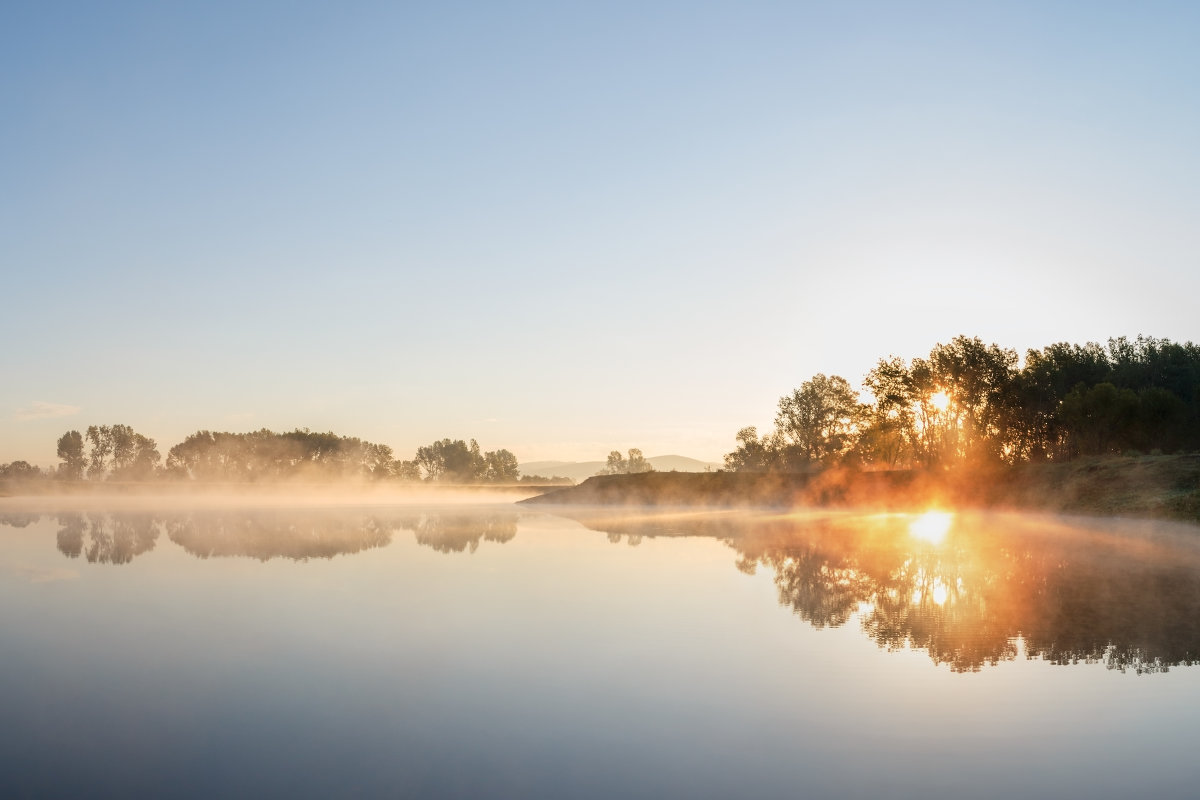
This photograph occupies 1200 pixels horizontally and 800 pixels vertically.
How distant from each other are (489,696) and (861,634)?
7.07 m

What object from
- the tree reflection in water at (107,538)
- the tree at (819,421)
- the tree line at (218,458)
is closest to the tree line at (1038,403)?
the tree at (819,421)

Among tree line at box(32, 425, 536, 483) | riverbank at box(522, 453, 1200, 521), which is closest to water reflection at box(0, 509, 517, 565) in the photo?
riverbank at box(522, 453, 1200, 521)

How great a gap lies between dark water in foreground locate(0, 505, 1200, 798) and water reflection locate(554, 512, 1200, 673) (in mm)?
123

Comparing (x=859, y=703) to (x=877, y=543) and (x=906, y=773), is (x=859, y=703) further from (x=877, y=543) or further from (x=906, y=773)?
(x=877, y=543)

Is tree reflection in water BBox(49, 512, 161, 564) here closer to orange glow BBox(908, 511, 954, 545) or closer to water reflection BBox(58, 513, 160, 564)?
water reflection BBox(58, 513, 160, 564)

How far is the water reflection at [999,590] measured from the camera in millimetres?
12586

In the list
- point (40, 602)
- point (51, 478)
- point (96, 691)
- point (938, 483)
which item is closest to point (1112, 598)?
point (96, 691)

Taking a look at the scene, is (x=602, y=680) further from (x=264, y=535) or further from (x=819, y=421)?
(x=819, y=421)

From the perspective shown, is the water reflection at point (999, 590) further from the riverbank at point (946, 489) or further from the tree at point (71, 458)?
the tree at point (71, 458)

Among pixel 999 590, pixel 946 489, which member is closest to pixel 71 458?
pixel 946 489

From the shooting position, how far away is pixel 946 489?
6756cm

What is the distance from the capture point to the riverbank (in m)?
44.8

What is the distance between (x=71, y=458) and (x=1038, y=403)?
6406 inches

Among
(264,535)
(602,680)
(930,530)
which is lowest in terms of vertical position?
(930,530)
